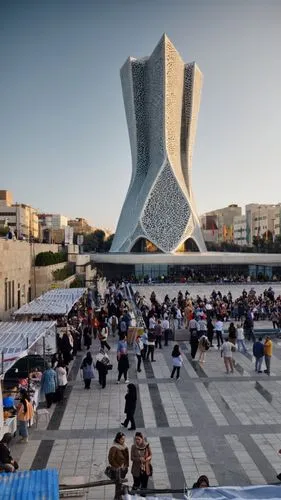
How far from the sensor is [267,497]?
4.15m

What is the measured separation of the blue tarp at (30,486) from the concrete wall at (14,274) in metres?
12.1

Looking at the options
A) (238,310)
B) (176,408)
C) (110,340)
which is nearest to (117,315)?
(110,340)

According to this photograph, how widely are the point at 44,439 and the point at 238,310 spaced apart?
12157 mm

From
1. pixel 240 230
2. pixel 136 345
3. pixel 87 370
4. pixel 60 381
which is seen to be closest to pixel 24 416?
pixel 60 381

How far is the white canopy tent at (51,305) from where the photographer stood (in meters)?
13.3

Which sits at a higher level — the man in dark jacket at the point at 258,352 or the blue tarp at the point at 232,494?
the blue tarp at the point at 232,494

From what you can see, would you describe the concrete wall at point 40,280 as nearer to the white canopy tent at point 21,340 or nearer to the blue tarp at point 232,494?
the white canopy tent at point 21,340

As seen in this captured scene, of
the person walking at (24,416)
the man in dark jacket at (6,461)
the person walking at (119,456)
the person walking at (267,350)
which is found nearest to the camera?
the man in dark jacket at (6,461)

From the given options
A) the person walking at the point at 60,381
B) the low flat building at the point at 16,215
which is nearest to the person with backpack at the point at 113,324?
the person walking at the point at 60,381

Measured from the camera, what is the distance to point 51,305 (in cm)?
1451

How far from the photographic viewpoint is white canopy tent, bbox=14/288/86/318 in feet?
43.5

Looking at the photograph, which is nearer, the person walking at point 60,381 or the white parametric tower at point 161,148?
the person walking at point 60,381

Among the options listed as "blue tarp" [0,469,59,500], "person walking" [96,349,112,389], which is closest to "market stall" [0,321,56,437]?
"person walking" [96,349,112,389]

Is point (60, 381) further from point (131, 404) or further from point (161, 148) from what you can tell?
point (161, 148)
